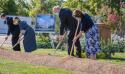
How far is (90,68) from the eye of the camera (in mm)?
11305

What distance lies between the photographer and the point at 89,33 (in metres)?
15.2

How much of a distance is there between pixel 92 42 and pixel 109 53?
1.80m

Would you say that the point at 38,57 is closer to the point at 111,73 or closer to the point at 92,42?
the point at 92,42

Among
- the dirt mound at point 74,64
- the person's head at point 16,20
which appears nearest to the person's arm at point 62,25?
the dirt mound at point 74,64

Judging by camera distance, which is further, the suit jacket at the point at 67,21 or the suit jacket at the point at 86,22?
the suit jacket at the point at 67,21

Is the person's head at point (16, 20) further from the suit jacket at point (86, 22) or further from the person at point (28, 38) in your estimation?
the suit jacket at point (86, 22)

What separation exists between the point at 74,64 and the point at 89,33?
3.33 metres

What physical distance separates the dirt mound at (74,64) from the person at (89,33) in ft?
4.82

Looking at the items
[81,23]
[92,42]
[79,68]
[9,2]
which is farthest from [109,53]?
[9,2]

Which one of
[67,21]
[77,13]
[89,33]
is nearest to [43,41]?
[89,33]

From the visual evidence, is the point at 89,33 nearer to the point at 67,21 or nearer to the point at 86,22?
the point at 86,22

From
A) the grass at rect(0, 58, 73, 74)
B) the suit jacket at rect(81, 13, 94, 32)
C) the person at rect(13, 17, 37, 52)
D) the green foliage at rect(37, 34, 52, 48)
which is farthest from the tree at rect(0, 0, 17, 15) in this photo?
the grass at rect(0, 58, 73, 74)

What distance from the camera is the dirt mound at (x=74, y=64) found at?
1081 cm

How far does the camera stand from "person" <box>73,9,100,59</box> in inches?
570
